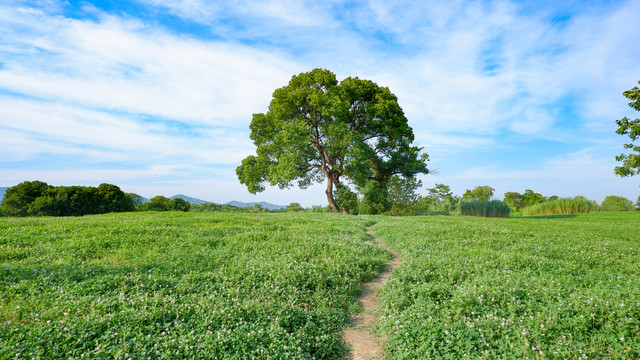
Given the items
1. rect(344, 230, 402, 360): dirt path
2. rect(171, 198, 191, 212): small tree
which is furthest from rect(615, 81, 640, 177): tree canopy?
rect(171, 198, 191, 212): small tree

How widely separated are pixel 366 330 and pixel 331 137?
27.1m

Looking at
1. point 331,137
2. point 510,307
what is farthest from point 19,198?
point 510,307

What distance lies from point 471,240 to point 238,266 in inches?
369

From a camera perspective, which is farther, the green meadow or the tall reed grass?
the tall reed grass

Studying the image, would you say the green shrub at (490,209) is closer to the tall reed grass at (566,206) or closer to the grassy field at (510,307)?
the tall reed grass at (566,206)

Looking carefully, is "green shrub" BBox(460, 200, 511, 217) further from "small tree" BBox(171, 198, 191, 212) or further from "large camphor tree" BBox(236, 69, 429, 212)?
"small tree" BBox(171, 198, 191, 212)

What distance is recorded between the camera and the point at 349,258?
9242mm

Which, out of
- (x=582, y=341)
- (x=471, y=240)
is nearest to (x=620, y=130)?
(x=471, y=240)

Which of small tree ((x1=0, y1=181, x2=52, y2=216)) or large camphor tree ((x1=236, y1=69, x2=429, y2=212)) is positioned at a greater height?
large camphor tree ((x1=236, y1=69, x2=429, y2=212))

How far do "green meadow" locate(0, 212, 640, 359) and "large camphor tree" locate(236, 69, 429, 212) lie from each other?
21.7 meters

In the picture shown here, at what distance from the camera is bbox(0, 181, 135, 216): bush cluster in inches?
1146

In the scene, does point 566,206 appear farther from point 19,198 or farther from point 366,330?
point 19,198

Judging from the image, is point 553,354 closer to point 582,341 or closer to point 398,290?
point 582,341

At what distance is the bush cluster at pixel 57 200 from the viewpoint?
2911 cm
